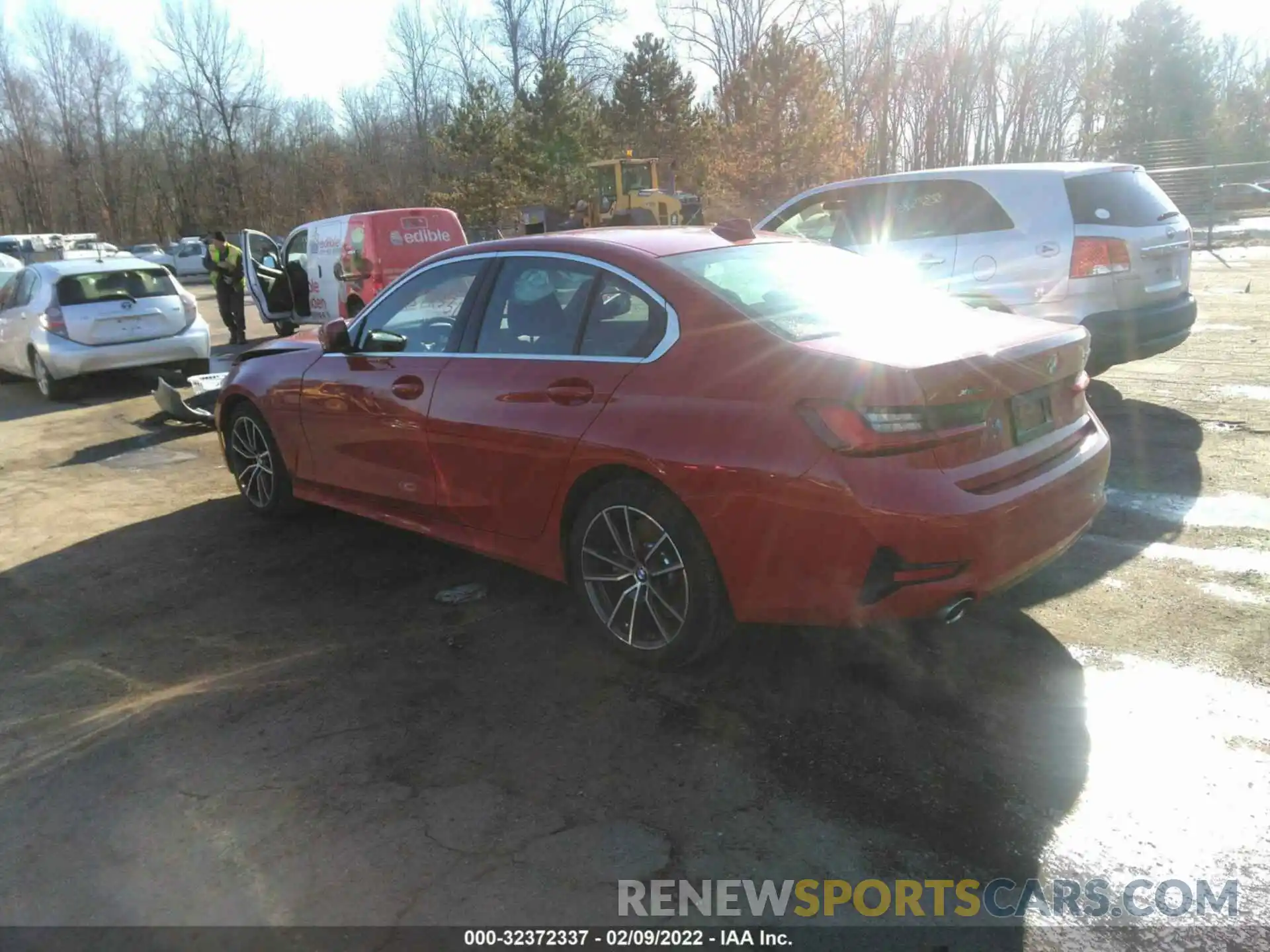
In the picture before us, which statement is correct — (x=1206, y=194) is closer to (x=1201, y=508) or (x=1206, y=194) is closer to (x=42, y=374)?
(x=1201, y=508)

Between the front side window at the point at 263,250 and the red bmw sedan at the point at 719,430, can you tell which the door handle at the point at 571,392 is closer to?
the red bmw sedan at the point at 719,430

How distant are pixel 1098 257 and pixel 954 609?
14.1 ft

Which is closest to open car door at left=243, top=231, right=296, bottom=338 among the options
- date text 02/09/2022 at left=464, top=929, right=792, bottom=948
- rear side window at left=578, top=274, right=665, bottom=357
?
rear side window at left=578, top=274, right=665, bottom=357

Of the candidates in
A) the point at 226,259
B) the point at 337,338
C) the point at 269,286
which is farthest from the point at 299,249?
the point at 337,338

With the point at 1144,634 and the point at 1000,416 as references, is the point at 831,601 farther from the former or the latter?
the point at 1144,634

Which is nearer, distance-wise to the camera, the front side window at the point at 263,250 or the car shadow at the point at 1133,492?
the car shadow at the point at 1133,492

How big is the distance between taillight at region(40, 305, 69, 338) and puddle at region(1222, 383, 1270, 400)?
37.7ft

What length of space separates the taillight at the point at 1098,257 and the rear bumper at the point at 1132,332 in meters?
0.29

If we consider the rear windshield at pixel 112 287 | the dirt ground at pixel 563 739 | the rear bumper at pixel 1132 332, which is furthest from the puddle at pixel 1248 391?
the rear windshield at pixel 112 287

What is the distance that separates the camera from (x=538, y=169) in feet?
136

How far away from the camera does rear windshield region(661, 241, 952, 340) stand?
3.55m

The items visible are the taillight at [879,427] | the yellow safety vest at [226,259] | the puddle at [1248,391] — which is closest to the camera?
the taillight at [879,427]

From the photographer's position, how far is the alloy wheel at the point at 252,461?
5.74m

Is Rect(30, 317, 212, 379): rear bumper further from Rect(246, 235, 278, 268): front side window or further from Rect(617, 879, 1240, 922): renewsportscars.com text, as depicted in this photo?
Rect(617, 879, 1240, 922): renewsportscars.com text
